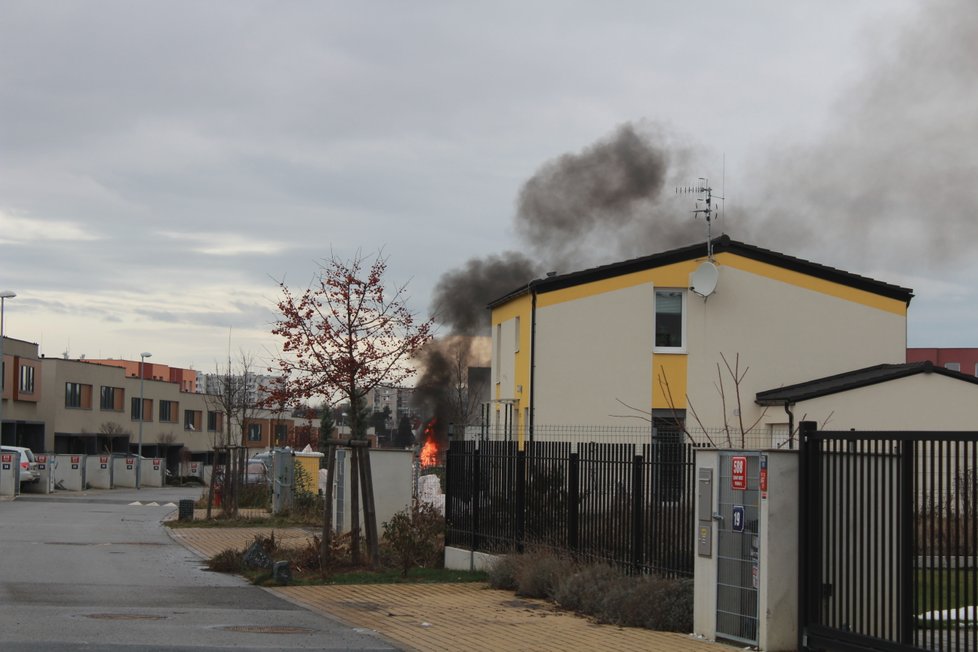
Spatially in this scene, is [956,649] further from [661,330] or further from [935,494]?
[661,330]

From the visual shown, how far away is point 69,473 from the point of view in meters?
50.6

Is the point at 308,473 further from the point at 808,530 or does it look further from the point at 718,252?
the point at 808,530

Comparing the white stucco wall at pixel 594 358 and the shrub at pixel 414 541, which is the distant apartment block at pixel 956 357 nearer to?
the white stucco wall at pixel 594 358

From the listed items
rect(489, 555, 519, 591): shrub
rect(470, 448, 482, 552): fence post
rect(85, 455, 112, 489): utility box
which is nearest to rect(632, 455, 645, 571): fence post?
rect(489, 555, 519, 591): shrub

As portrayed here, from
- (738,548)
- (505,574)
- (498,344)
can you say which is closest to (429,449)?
(498,344)

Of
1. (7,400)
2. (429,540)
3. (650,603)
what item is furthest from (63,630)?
(7,400)

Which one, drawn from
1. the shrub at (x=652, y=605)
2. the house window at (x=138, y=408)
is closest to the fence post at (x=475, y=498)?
the shrub at (x=652, y=605)

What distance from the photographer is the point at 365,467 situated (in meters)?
17.9

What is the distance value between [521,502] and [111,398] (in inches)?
2675

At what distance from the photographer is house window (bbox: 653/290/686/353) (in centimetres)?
3036

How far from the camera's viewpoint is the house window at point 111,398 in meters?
77.9

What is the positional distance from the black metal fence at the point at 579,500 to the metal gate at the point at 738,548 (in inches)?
50.0

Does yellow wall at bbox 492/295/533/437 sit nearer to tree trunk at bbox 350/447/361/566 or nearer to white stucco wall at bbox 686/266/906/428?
white stucco wall at bbox 686/266/906/428

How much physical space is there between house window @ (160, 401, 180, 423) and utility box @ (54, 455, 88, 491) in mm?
37361
